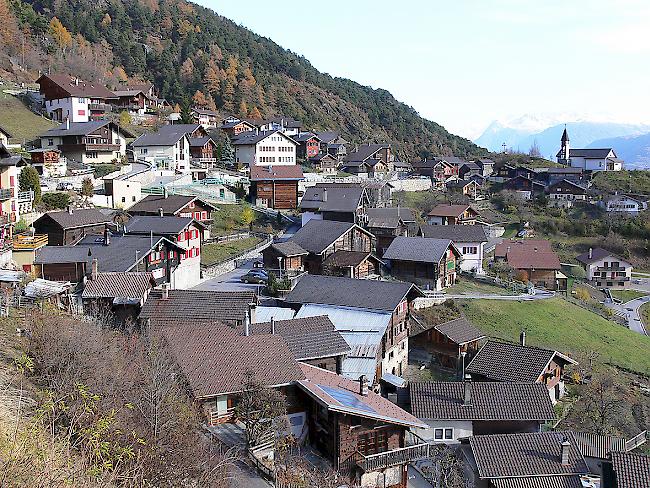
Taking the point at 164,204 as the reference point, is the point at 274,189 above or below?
above

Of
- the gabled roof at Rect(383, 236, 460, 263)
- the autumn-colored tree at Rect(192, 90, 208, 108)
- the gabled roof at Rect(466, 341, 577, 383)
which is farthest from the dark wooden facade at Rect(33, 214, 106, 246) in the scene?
the autumn-colored tree at Rect(192, 90, 208, 108)

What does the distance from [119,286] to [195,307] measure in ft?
11.8

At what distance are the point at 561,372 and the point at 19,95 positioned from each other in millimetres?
67198

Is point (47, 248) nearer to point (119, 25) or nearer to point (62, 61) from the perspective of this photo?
point (62, 61)

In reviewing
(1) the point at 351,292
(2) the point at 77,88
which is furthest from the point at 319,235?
(2) the point at 77,88

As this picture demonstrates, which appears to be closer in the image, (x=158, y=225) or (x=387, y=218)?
(x=158, y=225)

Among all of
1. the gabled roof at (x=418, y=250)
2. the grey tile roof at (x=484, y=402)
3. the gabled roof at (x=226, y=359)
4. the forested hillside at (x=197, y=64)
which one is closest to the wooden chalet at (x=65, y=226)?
the gabled roof at (x=226, y=359)

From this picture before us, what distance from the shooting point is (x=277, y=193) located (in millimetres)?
58500

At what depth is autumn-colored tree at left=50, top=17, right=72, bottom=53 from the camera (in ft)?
311

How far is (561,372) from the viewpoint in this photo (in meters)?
29.4

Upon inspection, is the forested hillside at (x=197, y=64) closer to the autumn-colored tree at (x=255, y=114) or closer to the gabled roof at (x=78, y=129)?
the autumn-colored tree at (x=255, y=114)

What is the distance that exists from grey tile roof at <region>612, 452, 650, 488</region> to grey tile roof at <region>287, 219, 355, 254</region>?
77.4 ft

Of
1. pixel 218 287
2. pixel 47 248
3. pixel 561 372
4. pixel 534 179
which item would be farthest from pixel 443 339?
pixel 534 179

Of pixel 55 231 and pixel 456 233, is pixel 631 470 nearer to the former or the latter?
pixel 456 233
